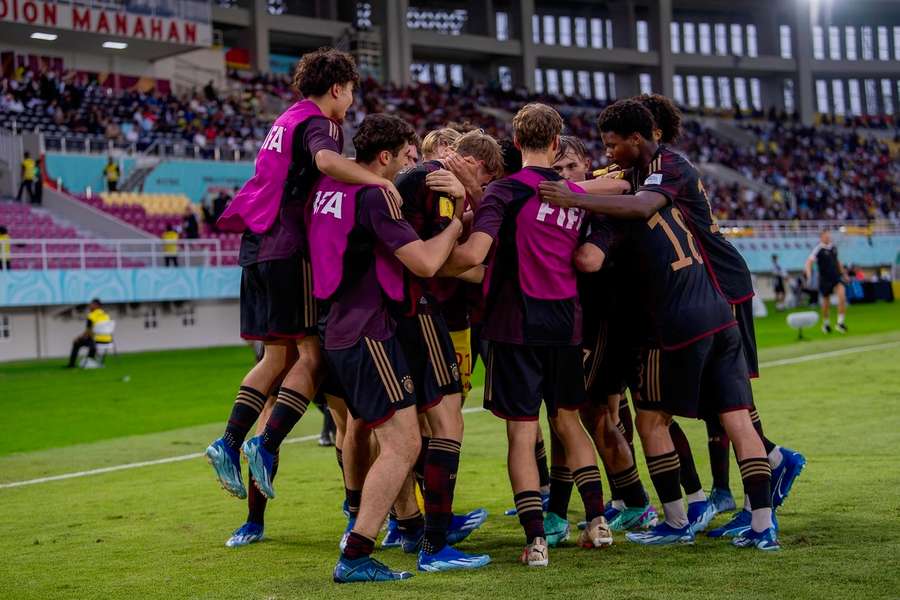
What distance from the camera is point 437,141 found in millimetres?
7383

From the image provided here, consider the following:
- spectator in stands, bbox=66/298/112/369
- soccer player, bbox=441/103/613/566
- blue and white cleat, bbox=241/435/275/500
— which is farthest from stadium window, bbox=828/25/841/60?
blue and white cleat, bbox=241/435/275/500

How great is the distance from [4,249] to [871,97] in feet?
227

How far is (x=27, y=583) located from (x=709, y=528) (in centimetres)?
380

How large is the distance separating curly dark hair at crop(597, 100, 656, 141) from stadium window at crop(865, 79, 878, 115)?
82.0 m

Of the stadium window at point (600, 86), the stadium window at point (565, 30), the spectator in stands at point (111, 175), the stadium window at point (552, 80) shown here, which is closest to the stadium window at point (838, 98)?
the stadium window at point (600, 86)

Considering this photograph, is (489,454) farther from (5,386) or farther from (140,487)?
(5,386)

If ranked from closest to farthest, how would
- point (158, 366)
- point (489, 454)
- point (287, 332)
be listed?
point (287, 332) < point (489, 454) < point (158, 366)

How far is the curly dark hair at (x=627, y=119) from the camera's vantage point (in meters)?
6.47

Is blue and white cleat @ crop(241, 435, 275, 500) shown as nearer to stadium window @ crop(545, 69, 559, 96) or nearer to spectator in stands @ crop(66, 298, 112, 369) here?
spectator in stands @ crop(66, 298, 112, 369)

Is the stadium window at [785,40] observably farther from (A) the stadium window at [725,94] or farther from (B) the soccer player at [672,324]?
(B) the soccer player at [672,324]

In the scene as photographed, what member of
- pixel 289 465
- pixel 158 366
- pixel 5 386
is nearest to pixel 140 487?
pixel 289 465

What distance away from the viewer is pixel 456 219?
20.6ft

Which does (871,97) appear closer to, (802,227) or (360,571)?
(802,227)

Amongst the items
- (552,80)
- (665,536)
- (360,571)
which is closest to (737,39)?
(552,80)
